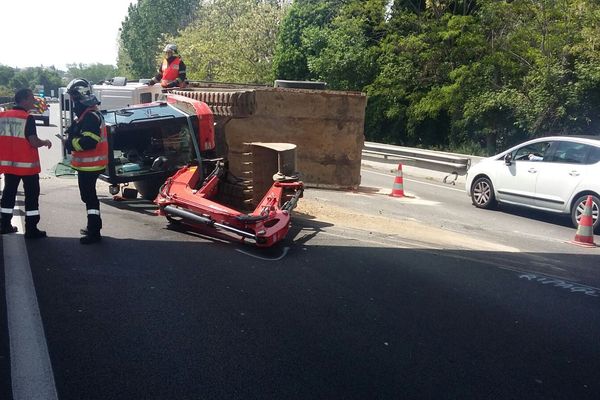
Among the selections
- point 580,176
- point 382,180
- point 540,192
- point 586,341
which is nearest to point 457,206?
point 540,192

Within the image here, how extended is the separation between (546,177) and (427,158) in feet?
27.1

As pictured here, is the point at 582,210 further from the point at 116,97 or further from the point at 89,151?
the point at 116,97

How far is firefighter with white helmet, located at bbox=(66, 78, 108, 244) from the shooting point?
25.7 ft

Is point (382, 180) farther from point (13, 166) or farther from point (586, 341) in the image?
point (586, 341)

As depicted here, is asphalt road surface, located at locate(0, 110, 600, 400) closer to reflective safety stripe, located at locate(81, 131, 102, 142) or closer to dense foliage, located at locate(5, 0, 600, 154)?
reflective safety stripe, located at locate(81, 131, 102, 142)

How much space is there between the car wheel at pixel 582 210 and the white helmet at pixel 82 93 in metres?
8.16

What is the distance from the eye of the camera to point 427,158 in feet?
66.5

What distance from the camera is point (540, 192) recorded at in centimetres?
1220

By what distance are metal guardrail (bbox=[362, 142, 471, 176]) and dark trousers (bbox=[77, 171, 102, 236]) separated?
42.5 ft

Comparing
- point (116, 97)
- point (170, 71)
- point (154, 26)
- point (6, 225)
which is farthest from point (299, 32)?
point (154, 26)

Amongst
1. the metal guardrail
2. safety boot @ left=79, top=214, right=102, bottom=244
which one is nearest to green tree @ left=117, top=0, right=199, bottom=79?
the metal guardrail

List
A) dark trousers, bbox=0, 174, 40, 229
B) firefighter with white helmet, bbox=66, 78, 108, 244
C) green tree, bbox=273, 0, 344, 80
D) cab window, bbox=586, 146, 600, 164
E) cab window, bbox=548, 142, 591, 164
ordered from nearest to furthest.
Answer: firefighter with white helmet, bbox=66, 78, 108, 244
dark trousers, bbox=0, 174, 40, 229
cab window, bbox=586, 146, 600, 164
cab window, bbox=548, 142, 591, 164
green tree, bbox=273, 0, 344, 80

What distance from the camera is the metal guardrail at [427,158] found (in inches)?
748

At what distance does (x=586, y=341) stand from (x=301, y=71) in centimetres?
2945
